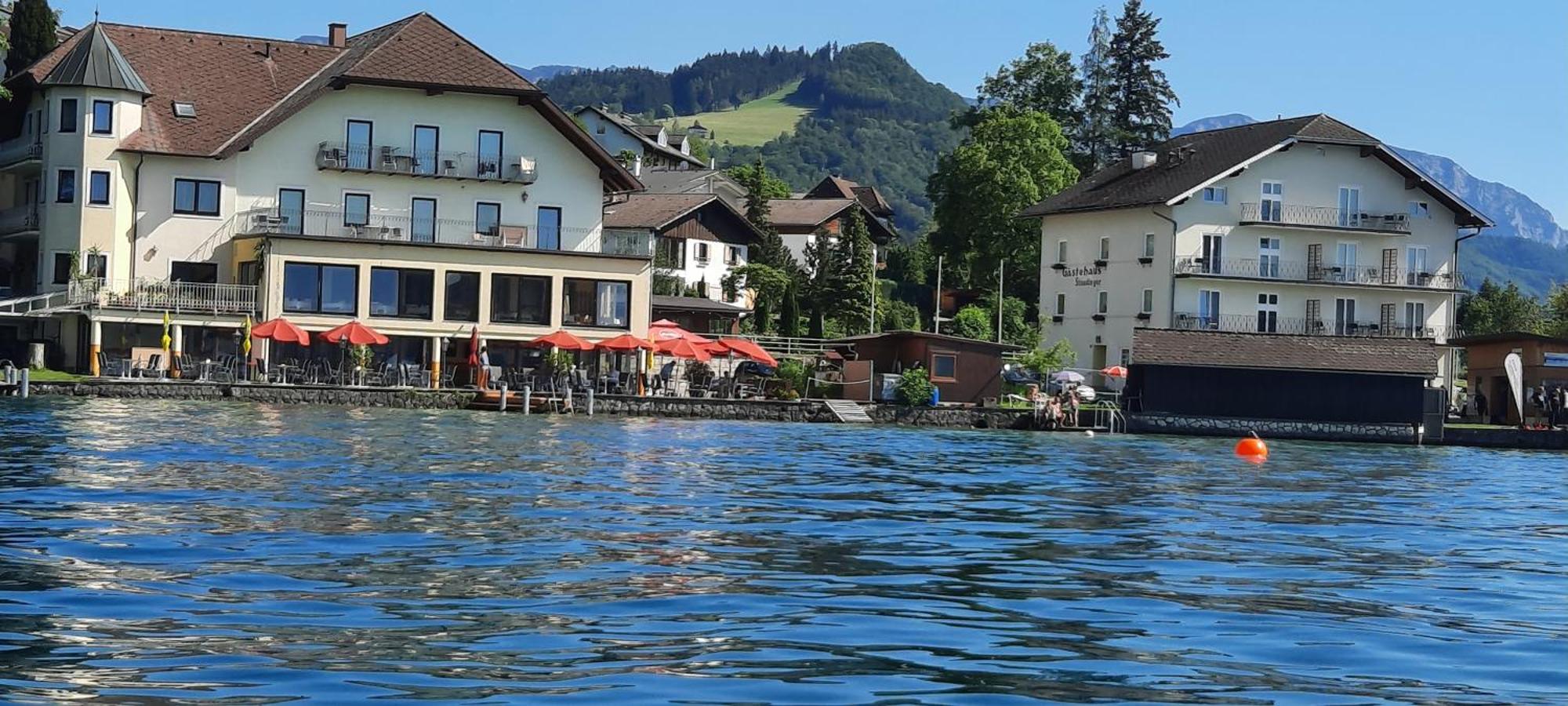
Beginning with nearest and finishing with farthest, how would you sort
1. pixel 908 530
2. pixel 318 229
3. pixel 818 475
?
pixel 908 530, pixel 818 475, pixel 318 229

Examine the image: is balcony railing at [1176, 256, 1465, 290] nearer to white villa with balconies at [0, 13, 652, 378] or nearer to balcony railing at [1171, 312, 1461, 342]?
balcony railing at [1171, 312, 1461, 342]

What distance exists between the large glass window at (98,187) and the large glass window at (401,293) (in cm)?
897

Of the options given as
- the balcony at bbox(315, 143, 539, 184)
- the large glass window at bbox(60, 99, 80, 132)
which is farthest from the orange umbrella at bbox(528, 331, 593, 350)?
the large glass window at bbox(60, 99, 80, 132)

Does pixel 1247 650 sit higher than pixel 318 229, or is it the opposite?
pixel 318 229

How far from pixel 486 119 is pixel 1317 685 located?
180 ft

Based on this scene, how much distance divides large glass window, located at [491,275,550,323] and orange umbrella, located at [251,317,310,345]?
25.6 feet

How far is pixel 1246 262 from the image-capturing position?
7706 cm

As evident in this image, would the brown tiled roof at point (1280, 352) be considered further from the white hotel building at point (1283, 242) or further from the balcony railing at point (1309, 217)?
the balcony railing at point (1309, 217)

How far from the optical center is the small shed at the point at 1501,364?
6725 cm

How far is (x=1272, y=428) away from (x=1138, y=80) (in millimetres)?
46072

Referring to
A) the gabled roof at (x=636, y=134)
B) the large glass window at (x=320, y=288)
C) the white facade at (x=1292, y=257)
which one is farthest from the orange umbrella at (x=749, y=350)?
the gabled roof at (x=636, y=134)

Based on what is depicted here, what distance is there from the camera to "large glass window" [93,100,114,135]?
196 feet

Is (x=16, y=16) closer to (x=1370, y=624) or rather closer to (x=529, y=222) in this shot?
(x=529, y=222)

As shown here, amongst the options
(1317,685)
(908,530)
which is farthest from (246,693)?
(908,530)
